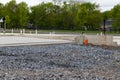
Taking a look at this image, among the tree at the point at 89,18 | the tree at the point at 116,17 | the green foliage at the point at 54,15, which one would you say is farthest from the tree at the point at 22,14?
the tree at the point at 116,17

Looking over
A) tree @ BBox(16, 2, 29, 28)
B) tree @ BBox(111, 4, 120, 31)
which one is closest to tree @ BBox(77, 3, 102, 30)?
tree @ BBox(111, 4, 120, 31)

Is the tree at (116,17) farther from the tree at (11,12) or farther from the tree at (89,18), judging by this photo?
the tree at (11,12)

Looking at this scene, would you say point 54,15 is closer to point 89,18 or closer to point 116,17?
point 89,18

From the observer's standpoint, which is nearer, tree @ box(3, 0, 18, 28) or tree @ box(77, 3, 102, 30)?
tree @ box(77, 3, 102, 30)

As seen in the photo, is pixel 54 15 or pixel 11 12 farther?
pixel 11 12

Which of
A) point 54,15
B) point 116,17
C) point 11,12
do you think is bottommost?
point 116,17

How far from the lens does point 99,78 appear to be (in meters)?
11.1

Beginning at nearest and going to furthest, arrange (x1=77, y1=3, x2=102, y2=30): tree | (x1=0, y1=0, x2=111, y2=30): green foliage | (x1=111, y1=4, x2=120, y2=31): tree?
(x1=111, y1=4, x2=120, y2=31): tree → (x1=77, y1=3, x2=102, y2=30): tree → (x1=0, y1=0, x2=111, y2=30): green foliage

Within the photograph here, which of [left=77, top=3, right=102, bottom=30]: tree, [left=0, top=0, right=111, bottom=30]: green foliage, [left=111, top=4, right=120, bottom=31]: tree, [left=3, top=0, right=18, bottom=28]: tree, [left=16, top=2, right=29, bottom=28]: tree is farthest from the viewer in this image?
[left=3, top=0, right=18, bottom=28]: tree

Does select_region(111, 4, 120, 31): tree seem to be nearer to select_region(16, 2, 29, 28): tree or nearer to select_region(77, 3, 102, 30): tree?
select_region(77, 3, 102, 30): tree

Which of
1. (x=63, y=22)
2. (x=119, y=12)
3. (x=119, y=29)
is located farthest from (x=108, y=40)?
(x=63, y=22)

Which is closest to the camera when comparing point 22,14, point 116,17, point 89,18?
point 116,17

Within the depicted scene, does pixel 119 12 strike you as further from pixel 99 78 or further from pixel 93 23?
pixel 99 78

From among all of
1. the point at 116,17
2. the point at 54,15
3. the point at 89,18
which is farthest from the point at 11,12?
the point at 116,17
